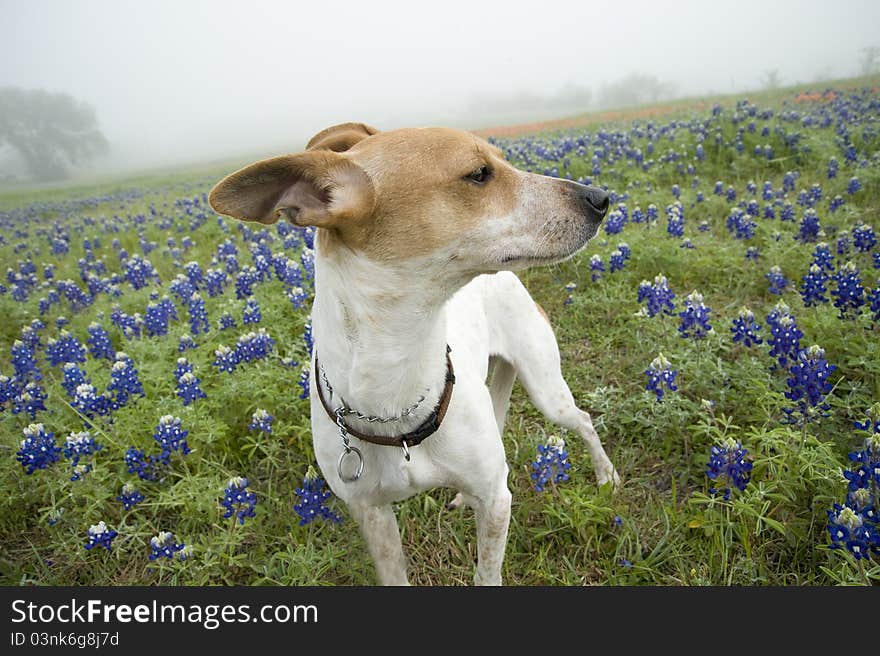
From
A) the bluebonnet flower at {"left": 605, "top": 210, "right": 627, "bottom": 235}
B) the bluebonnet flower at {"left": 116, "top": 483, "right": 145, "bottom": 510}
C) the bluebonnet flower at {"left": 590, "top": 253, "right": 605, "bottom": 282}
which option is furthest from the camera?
the bluebonnet flower at {"left": 605, "top": 210, "right": 627, "bottom": 235}

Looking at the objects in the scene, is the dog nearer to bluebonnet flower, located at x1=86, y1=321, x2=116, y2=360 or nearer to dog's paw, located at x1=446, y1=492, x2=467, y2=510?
dog's paw, located at x1=446, y1=492, x2=467, y2=510

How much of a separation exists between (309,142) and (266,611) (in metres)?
1.97

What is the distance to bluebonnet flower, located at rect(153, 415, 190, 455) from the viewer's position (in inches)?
111

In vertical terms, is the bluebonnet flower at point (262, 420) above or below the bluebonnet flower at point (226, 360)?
below

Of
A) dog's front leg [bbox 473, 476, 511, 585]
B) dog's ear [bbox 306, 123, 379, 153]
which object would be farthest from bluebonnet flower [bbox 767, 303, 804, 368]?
dog's ear [bbox 306, 123, 379, 153]

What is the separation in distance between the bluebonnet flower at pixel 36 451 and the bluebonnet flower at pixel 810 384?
3.87 metres

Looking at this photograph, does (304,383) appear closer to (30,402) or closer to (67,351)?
(30,402)

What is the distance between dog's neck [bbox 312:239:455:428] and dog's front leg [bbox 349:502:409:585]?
0.58 meters

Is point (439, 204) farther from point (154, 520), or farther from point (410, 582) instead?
point (154, 520)

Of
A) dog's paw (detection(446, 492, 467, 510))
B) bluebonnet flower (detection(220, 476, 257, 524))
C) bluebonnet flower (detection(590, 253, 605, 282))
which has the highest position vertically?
bluebonnet flower (detection(590, 253, 605, 282))

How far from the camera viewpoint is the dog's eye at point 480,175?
6.04ft

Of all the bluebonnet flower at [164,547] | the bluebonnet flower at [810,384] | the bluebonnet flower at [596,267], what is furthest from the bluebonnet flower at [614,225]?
the bluebonnet flower at [164,547]

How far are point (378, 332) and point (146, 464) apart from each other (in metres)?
1.97

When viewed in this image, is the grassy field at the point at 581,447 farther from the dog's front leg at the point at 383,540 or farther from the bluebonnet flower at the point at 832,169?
the bluebonnet flower at the point at 832,169
